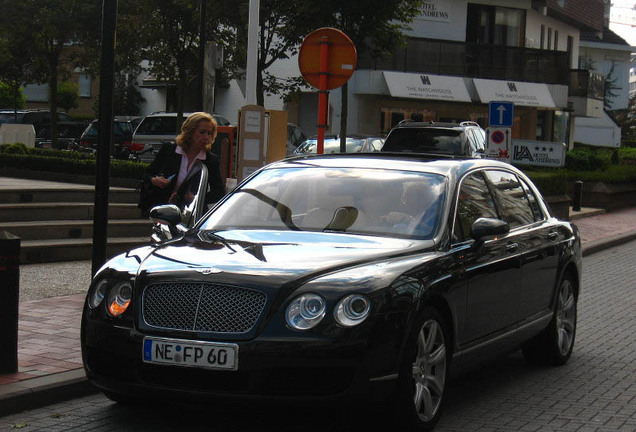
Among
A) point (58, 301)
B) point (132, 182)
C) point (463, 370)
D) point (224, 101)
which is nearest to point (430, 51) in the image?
point (224, 101)

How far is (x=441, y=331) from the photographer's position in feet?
20.0

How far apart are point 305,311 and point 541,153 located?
15237mm

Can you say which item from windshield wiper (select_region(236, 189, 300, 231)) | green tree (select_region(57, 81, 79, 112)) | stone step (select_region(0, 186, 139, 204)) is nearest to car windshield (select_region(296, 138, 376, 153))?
stone step (select_region(0, 186, 139, 204))

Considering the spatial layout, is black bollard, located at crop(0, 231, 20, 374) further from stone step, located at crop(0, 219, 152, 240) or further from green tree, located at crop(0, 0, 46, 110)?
green tree, located at crop(0, 0, 46, 110)

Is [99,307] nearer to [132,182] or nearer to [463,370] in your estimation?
[463,370]

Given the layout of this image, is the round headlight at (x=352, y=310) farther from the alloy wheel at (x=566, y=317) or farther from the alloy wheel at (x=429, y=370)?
the alloy wheel at (x=566, y=317)

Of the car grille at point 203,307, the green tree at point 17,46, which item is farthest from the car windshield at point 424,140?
the green tree at point 17,46

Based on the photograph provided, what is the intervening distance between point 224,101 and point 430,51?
9.95 meters

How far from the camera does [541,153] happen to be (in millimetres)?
20047

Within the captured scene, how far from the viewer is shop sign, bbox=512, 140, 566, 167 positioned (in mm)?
19891

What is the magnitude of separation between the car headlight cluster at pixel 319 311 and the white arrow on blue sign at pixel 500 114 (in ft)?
44.3

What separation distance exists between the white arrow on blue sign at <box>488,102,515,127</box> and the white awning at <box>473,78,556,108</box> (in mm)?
24027

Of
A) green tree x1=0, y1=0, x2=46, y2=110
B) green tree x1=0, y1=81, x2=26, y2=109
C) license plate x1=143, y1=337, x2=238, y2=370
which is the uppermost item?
green tree x1=0, y1=0, x2=46, y2=110

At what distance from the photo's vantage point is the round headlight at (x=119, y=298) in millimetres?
5820
